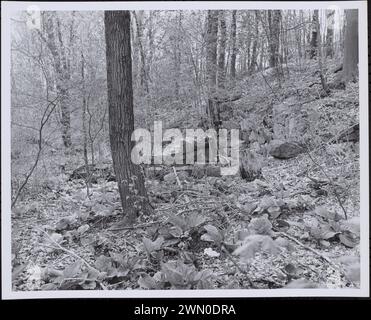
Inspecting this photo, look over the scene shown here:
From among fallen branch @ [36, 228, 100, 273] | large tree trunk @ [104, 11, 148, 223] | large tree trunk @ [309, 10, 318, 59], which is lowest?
fallen branch @ [36, 228, 100, 273]

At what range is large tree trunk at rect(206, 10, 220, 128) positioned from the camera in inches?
106

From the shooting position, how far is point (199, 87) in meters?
2.73

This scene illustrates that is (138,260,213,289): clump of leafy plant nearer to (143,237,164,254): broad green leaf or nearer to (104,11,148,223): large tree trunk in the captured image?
(143,237,164,254): broad green leaf

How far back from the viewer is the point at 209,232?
8.73 feet

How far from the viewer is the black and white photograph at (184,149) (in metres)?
2.64

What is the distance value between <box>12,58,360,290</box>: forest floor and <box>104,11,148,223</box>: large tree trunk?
10 cm

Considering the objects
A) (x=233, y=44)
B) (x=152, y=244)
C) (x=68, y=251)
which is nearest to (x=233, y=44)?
(x=233, y=44)

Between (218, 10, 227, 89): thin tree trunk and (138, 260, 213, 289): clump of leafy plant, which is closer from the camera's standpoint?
(138, 260, 213, 289): clump of leafy plant

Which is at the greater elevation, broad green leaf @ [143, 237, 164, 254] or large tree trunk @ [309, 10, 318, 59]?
large tree trunk @ [309, 10, 318, 59]

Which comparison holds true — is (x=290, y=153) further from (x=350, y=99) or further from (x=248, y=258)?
(x=248, y=258)

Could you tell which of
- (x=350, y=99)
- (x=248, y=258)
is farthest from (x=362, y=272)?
(x=350, y=99)

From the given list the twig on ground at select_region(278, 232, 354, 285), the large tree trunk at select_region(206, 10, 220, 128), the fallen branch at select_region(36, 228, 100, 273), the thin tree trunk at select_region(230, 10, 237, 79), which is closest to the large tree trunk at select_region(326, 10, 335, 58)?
the thin tree trunk at select_region(230, 10, 237, 79)

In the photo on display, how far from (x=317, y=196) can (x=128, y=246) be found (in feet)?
4.75

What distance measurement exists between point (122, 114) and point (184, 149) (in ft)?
1.73
